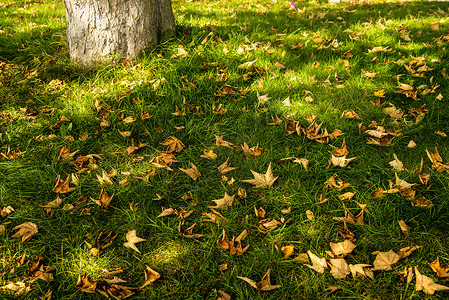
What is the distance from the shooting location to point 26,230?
173cm

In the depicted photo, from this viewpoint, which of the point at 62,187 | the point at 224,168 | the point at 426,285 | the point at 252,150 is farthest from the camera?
the point at 252,150

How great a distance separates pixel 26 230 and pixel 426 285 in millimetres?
2269

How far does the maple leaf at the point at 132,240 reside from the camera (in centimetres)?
164

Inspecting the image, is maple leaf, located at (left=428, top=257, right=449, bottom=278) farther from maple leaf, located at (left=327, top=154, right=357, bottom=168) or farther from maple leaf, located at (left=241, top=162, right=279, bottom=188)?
maple leaf, located at (left=241, top=162, right=279, bottom=188)

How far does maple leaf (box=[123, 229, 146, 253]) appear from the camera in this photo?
1.64 meters

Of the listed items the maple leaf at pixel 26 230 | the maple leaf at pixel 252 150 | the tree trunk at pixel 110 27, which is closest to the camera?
the maple leaf at pixel 26 230

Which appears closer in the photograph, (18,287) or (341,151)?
(18,287)

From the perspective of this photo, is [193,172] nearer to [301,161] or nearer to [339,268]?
[301,161]

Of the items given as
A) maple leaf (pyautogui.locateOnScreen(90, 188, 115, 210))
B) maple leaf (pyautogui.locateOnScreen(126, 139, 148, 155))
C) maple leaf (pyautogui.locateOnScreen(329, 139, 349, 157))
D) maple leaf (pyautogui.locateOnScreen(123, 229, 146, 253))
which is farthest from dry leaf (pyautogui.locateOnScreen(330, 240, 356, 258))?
maple leaf (pyautogui.locateOnScreen(126, 139, 148, 155))

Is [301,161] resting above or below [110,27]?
below

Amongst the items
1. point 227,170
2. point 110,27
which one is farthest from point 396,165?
point 110,27

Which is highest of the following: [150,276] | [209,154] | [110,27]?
[110,27]

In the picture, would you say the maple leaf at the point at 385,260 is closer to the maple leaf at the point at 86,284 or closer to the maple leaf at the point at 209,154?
the maple leaf at the point at 209,154

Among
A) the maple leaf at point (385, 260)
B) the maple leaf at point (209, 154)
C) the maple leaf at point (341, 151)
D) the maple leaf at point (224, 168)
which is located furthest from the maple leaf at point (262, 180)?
the maple leaf at point (385, 260)
